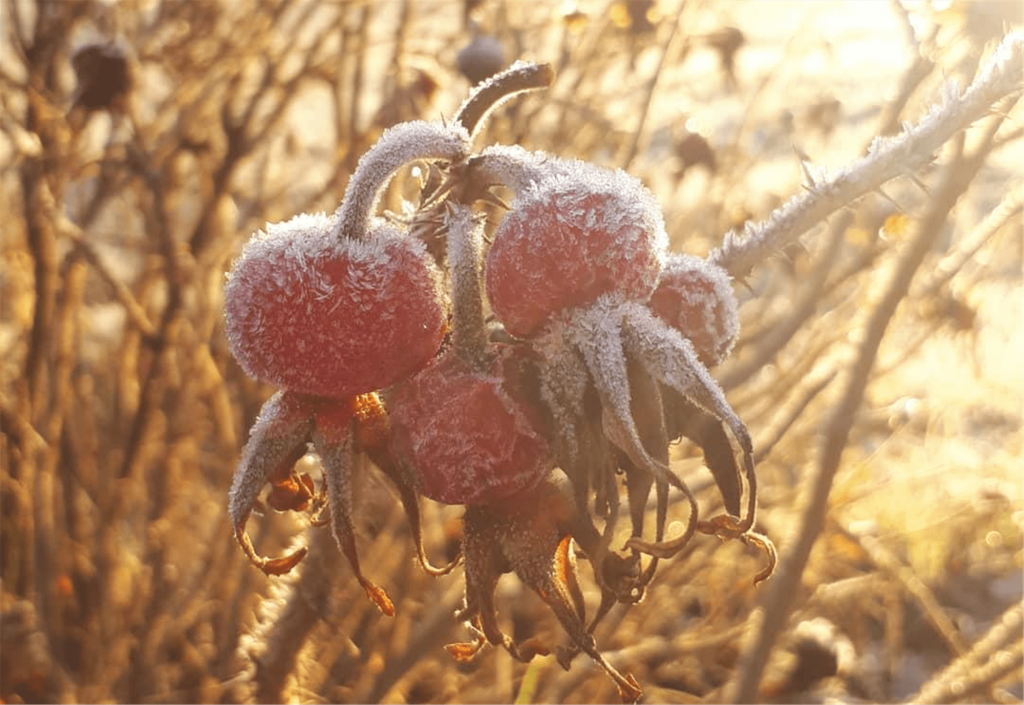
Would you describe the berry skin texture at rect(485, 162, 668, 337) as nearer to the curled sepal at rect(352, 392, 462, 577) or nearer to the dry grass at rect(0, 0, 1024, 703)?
the curled sepal at rect(352, 392, 462, 577)

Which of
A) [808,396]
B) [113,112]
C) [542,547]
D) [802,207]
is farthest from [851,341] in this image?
[113,112]

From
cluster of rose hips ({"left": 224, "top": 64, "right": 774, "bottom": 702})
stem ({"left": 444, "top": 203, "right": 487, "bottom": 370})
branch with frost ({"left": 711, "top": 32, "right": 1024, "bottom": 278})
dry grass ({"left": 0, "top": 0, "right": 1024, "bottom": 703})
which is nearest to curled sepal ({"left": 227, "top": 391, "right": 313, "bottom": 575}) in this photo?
cluster of rose hips ({"left": 224, "top": 64, "right": 774, "bottom": 702})

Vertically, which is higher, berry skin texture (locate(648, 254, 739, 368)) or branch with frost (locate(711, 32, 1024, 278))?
branch with frost (locate(711, 32, 1024, 278))

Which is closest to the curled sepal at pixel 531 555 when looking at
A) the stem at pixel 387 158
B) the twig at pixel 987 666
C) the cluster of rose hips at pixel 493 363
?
the cluster of rose hips at pixel 493 363

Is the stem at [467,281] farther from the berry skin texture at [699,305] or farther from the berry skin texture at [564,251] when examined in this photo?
the berry skin texture at [699,305]

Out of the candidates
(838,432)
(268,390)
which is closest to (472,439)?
(838,432)

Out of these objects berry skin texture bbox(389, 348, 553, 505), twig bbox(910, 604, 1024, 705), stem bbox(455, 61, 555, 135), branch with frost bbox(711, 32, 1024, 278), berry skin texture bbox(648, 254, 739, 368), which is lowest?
twig bbox(910, 604, 1024, 705)
